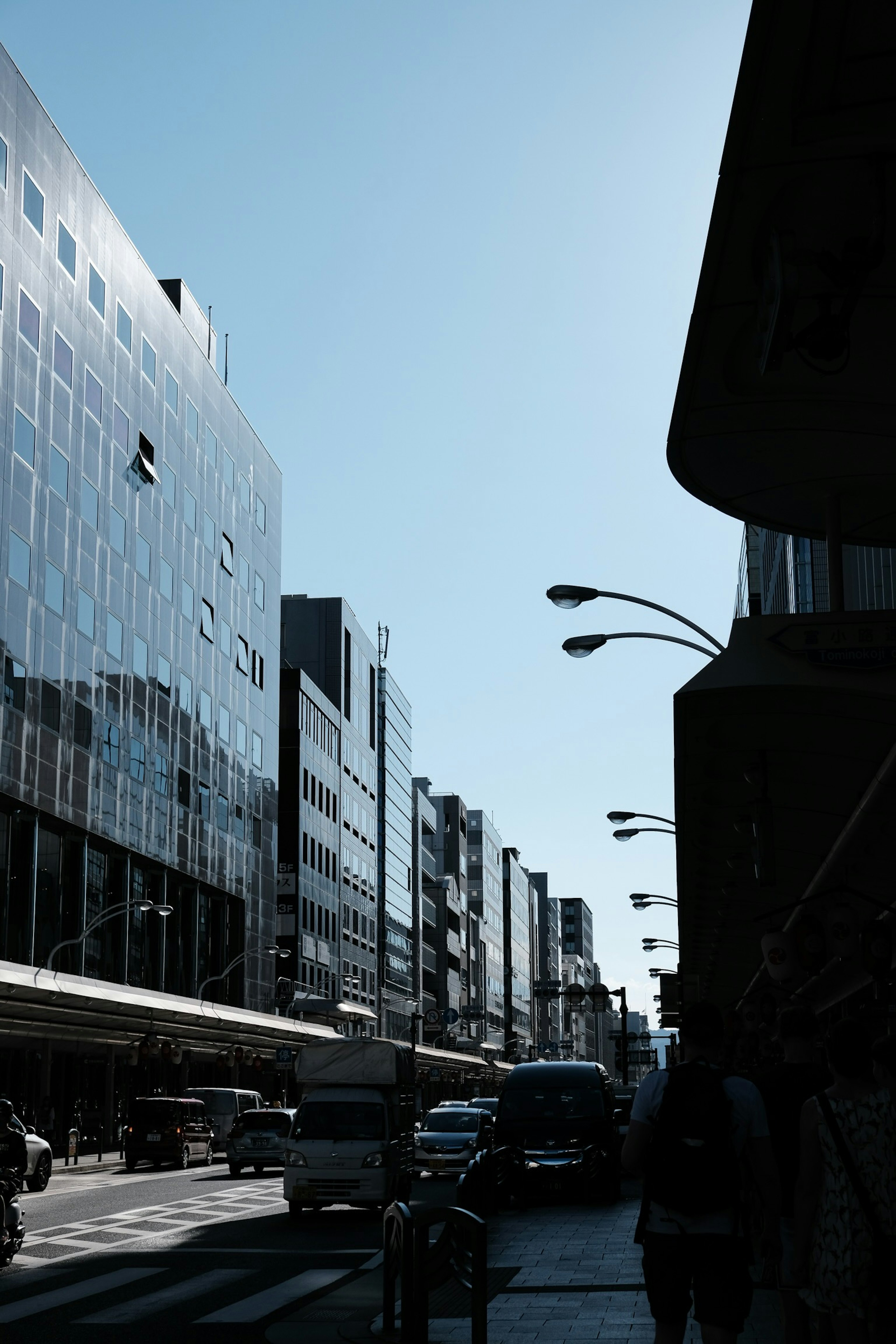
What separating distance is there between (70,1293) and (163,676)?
4698 cm

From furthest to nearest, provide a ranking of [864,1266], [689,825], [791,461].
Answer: [689,825]
[791,461]
[864,1266]

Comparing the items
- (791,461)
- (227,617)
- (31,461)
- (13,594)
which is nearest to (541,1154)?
(791,461)

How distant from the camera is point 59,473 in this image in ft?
163

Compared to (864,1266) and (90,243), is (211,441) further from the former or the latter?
(864,1266)

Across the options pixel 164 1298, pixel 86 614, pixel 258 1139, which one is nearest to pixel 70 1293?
pixel 164 1298

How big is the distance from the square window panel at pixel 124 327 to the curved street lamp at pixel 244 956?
24436mm

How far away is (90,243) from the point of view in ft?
176

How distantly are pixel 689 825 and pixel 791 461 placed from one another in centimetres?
776

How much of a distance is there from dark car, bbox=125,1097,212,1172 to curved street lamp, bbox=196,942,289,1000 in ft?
60.5

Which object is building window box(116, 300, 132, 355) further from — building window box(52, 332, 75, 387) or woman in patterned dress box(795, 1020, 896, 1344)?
woman in patterned dress box(795, 1020, 896, 1344)

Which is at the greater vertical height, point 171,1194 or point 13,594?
point 13,594

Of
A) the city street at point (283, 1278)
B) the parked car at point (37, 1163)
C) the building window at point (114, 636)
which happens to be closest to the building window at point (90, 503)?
the building window at point (114, 636)

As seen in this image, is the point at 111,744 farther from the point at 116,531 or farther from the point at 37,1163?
the point at 37,1163

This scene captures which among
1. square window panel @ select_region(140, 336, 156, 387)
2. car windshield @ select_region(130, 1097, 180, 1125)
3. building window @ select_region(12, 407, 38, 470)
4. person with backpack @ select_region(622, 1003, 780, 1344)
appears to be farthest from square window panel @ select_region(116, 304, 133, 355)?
person with backpack @ select_region(622, 1003, 780, 1344)
